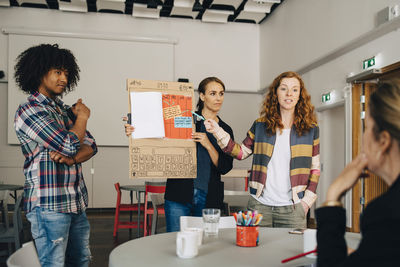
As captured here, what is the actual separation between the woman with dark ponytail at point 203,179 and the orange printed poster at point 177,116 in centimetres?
6

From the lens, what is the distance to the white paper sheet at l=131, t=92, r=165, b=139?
7.38 ft

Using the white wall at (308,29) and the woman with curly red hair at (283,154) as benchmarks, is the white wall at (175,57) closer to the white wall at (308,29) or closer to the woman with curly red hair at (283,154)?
the white wall at (308,29)

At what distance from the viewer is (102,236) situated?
17.2ft

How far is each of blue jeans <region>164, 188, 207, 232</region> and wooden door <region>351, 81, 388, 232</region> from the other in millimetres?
3674

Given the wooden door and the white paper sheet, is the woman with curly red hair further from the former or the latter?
the wooden door

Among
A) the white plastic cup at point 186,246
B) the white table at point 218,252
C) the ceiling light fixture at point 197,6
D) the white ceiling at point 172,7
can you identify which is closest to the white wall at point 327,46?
the white ceiling at point 172,7

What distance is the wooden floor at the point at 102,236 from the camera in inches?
154

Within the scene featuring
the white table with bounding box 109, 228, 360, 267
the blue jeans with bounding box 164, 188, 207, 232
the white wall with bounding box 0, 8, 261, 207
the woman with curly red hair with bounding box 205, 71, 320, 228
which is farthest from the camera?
the white wall with bounding box 0, 8, 261, 207

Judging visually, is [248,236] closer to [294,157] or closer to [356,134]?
[294,157]

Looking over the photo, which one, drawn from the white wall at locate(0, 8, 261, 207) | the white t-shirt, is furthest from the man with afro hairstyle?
the white wall at locate(0, 8, 261, 207)

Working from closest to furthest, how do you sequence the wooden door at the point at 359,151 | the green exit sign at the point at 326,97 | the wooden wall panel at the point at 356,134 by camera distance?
the wooden door at the point at 359,151
the wooden wall panel at the point at 356,134
the green exit sign at the point at 326,97

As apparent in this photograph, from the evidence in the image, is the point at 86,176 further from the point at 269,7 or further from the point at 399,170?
the point at 399,170

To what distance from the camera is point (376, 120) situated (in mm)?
960

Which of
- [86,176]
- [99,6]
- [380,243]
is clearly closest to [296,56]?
[99,6]
